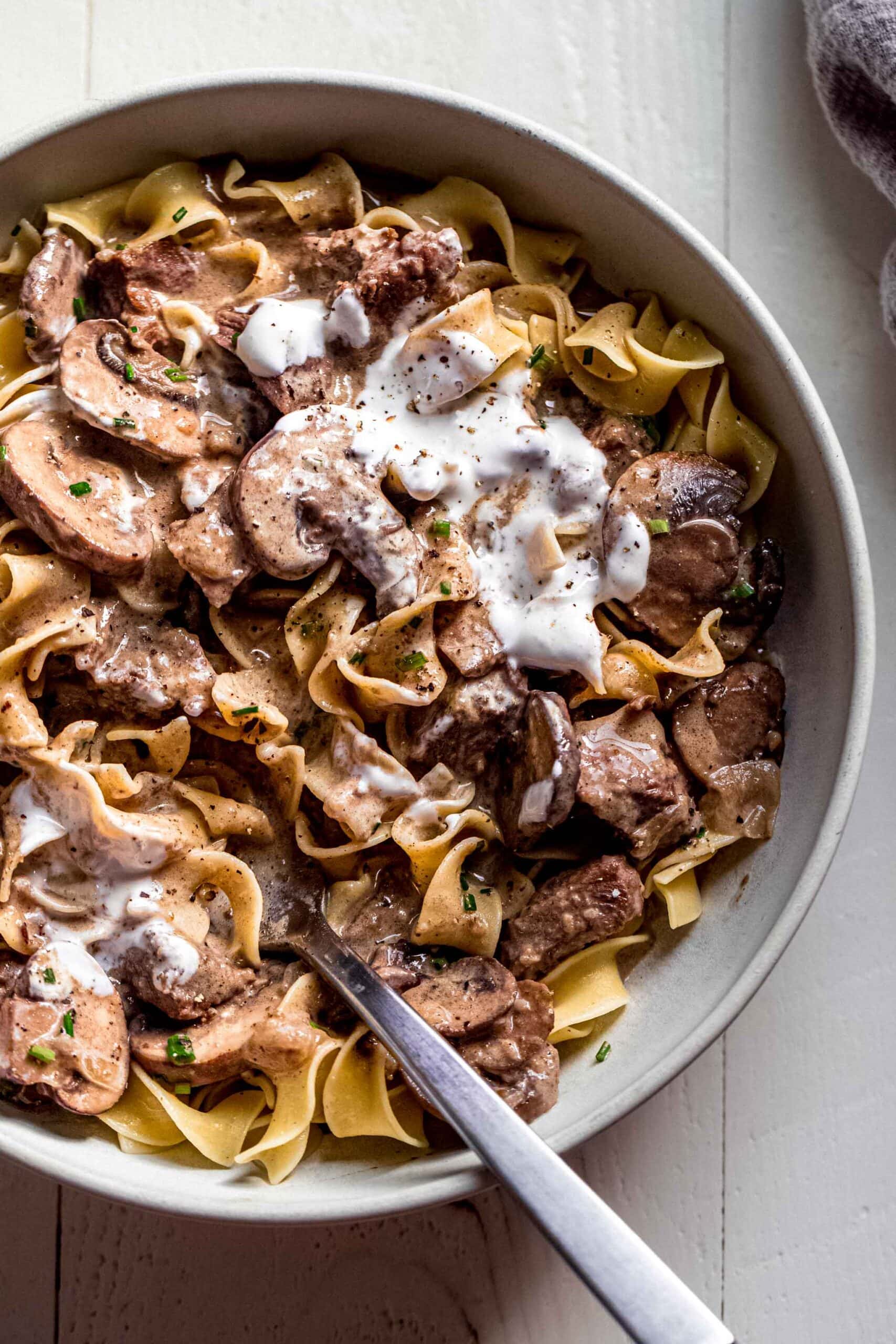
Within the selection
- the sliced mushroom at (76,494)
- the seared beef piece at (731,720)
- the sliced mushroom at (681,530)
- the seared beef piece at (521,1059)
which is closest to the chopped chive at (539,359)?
the sliced mushroom at (681,530)

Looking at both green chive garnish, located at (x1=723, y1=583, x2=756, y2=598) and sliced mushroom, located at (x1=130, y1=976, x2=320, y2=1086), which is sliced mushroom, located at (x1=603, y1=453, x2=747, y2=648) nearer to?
green chive garnish, located at (x1=723, y1=583, x2=756, y2=598)

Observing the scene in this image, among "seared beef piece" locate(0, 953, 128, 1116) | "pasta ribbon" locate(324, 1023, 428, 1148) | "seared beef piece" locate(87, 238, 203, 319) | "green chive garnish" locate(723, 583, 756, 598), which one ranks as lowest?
"seared beef piece" locate(0, 953, 128, 1116)

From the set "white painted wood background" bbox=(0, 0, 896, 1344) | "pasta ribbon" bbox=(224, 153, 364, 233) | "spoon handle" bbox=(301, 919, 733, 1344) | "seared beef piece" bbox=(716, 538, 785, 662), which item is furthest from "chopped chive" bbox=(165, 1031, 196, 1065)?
"pasta ribbon" bbox=(224, 153, 364, 233)

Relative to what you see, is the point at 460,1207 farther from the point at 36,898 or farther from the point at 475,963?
the point at 36,898

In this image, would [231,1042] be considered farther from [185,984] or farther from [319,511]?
[319,511]

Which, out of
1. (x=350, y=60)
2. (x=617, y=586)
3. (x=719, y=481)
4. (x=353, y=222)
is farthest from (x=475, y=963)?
(x=350, y=60)
